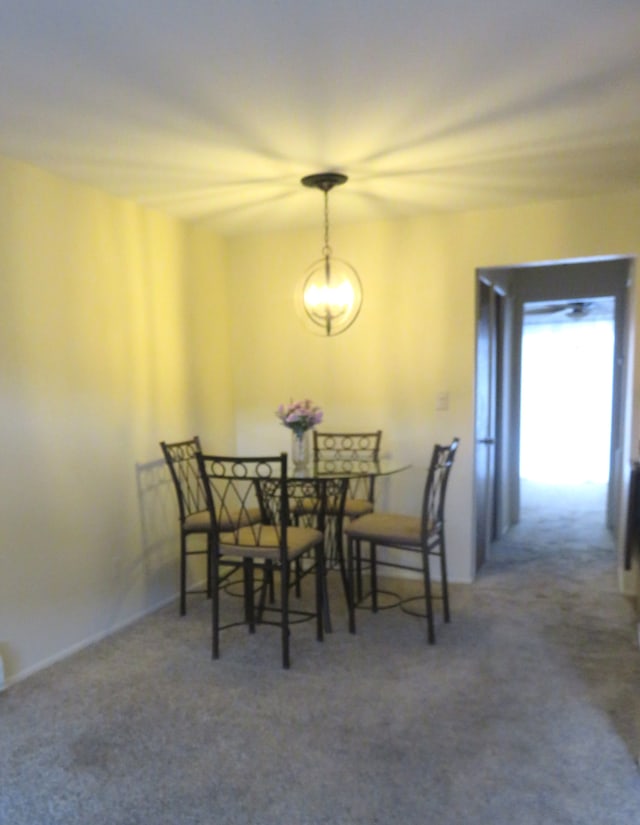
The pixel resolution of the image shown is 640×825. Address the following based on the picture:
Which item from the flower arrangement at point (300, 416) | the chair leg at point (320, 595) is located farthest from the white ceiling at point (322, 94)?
the chair leg at point (320, 595)

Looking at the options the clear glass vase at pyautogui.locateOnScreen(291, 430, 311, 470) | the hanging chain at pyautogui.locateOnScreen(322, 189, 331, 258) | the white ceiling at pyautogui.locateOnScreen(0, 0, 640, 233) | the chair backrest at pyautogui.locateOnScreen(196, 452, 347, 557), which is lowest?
the chair backrest at pyautogui.locateOnScreen(196, 452, 347, 557)

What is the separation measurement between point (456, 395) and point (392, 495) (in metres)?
0.82

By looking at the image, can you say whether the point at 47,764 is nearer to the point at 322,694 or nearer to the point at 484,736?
the point at 322,694

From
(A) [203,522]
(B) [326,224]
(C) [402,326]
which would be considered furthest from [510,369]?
(A) [203,522]

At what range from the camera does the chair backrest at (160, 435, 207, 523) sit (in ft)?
11.9

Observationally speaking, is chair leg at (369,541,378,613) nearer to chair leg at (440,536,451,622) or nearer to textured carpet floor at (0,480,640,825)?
textured carpet floor at (0,480,640,825)

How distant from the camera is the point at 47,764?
7.25ft

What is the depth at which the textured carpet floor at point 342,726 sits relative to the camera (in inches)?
77.9

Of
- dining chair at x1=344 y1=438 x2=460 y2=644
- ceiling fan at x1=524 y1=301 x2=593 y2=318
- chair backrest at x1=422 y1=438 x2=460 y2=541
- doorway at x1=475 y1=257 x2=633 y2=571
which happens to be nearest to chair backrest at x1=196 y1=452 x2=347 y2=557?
dining chair at x1=344 y1=438 x2=460 y2=644

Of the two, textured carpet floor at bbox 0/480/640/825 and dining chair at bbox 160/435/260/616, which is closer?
textured carpet floor at bbox 0/480/640/825

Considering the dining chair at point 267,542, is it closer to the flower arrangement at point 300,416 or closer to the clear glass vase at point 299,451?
the clear glass vase at point 299,451

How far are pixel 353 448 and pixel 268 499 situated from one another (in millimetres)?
905

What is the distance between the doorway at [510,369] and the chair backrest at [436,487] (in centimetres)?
86

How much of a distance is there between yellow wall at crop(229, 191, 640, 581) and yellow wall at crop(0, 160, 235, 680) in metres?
0.52
